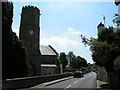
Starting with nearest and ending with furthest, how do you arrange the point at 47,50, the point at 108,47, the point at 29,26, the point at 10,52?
the point at 108,47 < the point at 10,52 < the point at 29,26 < the point at 47,50

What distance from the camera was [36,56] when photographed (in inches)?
2062

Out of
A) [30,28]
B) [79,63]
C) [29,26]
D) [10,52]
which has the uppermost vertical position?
[29,26]

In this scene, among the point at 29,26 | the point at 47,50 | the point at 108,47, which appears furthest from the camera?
the point at 47,50

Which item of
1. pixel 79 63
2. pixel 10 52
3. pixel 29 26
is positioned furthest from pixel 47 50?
pixel 79 63

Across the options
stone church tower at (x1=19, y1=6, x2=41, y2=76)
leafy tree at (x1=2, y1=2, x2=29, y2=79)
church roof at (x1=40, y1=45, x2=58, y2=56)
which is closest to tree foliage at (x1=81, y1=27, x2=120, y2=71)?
leafy tree at (x1=2, y1=2, x2=29, y2=79)

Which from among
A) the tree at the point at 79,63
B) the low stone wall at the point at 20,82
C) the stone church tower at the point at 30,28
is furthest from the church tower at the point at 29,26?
the tree at the point at 79,63

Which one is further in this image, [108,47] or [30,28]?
[30,28]

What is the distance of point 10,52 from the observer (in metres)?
25.0

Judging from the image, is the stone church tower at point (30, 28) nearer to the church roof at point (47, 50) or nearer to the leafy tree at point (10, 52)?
the church roof at point (47, 50)

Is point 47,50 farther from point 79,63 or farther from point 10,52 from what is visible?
point 79,63

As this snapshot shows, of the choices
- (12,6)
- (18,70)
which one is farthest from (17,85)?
(12,6)

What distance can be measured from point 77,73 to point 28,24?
17.9 meters

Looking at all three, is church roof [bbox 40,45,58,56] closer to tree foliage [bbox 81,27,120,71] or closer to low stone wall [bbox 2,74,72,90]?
low stone wall [bbox 2,74,72,90]

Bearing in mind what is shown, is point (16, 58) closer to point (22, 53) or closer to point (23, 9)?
point (22, 53)
